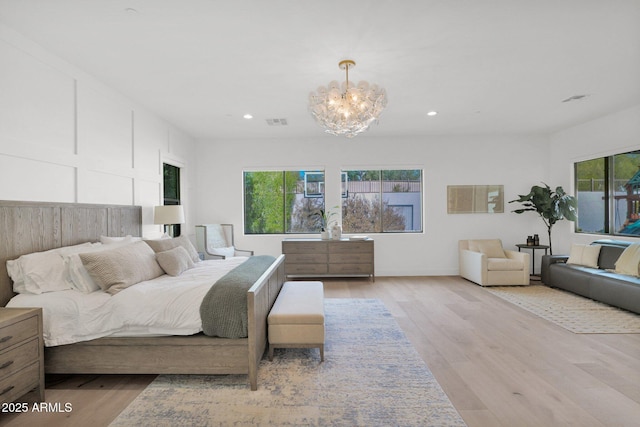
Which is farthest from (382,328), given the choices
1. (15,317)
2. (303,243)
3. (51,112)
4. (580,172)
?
(580,172)

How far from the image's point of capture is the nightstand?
1.89m

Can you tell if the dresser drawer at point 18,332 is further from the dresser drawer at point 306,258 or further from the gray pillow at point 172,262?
the dresser drawer at point 306,258

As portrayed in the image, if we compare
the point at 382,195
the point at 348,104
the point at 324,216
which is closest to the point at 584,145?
the point at 382,195

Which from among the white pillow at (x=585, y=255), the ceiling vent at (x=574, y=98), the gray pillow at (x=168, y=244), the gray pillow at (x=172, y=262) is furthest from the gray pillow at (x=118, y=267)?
the white pillow at (x=585, y=255)

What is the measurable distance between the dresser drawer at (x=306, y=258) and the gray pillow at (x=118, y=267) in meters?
2.96

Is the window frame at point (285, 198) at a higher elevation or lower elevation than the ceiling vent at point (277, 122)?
lower

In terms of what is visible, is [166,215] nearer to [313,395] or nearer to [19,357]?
[19,357]

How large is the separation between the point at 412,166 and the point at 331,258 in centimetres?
245

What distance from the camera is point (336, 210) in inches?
Result: 248

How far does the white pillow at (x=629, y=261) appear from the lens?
403 centimetres

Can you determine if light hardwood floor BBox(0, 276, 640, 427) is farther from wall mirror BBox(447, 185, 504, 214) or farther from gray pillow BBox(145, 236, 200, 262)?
wall mirror BBox(447, 185, 504, 214)

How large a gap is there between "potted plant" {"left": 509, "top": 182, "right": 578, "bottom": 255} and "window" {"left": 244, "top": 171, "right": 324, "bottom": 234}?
3.83 m

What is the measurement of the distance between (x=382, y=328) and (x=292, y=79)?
2.93m

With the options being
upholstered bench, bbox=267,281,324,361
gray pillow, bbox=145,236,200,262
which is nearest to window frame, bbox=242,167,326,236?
gray pillow, bbox=145,236,200,262
